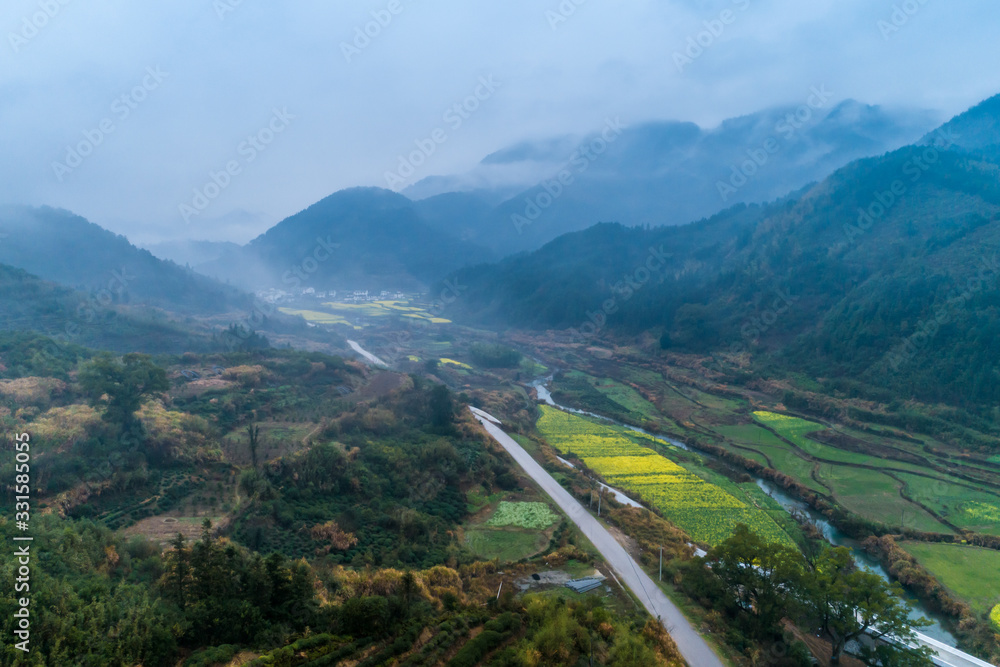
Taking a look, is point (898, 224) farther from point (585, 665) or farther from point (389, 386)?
point (585, 665)

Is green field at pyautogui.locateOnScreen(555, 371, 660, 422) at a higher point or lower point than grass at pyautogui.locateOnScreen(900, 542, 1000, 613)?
higher

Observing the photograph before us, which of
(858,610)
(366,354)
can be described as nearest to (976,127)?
(366,354)

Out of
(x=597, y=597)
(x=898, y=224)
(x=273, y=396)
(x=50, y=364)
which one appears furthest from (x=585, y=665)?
(x=898, y=224)

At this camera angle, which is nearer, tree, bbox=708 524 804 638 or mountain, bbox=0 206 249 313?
tree, bbox=708 524 804 638

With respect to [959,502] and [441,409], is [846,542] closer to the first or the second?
[959,502]

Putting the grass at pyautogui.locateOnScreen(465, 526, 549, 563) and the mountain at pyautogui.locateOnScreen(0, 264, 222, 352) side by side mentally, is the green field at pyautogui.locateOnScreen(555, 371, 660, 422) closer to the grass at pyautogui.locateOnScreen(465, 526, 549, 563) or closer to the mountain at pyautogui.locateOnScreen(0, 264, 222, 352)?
the grass at pyautogui.locateOnScreen(465, 526, 549, 563)

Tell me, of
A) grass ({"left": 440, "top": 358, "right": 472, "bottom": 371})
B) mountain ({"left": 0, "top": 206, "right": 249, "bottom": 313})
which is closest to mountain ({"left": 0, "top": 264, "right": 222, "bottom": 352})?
grass ({"left": 440, "top": 358, "right": 472, "bottom": 371})
